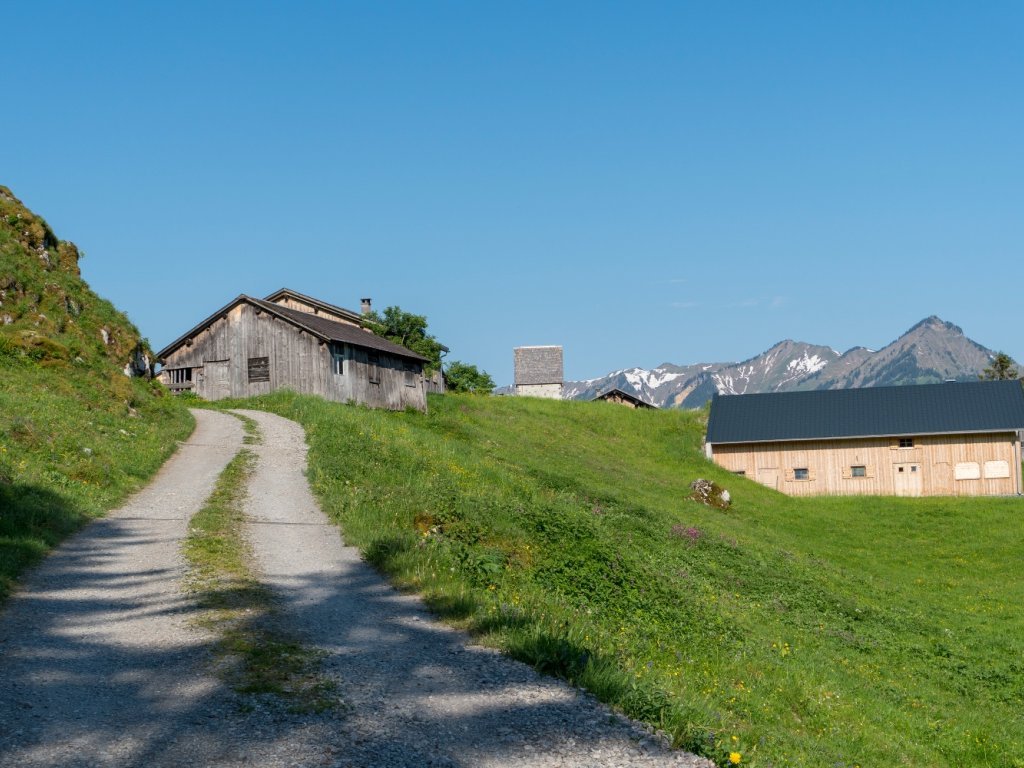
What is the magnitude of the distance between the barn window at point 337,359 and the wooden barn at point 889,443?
25434 mm

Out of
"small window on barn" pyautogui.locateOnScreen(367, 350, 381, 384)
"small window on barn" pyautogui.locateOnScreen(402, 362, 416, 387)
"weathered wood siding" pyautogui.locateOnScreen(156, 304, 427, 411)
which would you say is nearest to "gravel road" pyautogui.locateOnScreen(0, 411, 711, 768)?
"weathered wood siding" pyautogui.locateOnScreen(156, 304, 427, 411)

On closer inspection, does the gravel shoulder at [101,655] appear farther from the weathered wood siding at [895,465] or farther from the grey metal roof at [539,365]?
the grey metal roof at [539,365]

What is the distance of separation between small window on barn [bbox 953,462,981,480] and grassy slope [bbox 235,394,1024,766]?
1426cm

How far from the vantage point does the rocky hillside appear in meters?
30.4

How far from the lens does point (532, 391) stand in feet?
388

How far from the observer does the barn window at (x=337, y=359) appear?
4869cm

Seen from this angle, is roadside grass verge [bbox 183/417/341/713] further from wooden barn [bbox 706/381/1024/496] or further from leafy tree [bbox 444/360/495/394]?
leafy tree [bbox 444/360/495/394]

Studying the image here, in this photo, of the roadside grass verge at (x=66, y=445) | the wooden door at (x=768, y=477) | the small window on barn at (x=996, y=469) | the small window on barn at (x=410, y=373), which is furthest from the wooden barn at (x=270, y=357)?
the small window on barn at (x=996, y=469)

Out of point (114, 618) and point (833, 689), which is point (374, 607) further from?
point (833, 689)

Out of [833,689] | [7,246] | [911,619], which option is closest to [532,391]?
[7,246]

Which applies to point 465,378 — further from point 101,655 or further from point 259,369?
point 101,655

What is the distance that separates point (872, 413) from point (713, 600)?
4343 cm

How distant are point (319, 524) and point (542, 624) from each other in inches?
319

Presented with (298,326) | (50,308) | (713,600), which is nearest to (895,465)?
(298,326)
